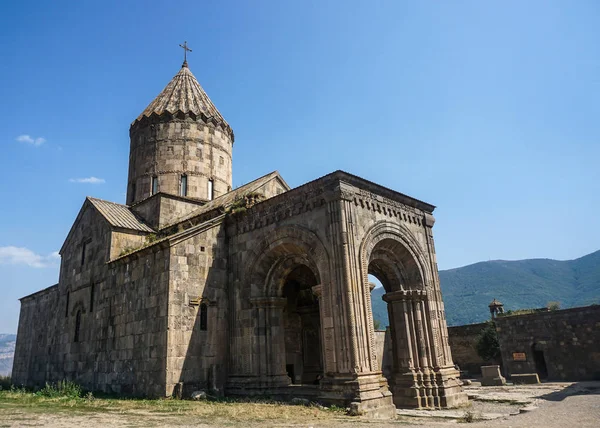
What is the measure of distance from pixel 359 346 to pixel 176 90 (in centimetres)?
1534

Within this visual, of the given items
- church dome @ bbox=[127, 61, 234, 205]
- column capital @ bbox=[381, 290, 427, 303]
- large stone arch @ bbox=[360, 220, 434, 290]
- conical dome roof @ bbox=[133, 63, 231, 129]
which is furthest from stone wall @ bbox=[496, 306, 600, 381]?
conical dome roof @ bbox=[133, 63, 231, 129]

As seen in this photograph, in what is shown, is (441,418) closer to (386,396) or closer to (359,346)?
(386,396)

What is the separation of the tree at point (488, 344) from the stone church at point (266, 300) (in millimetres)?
15615

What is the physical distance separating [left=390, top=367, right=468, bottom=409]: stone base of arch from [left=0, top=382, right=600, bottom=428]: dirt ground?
495mm

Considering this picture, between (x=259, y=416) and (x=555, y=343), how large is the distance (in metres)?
19.0

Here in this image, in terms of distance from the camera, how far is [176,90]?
2030 centimetres

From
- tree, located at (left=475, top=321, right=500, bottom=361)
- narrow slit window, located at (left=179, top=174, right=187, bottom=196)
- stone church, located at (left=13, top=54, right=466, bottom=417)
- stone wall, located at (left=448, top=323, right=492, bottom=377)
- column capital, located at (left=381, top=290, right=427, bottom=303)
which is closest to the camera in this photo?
stone church, located at (left=13, top=54, right=466, bottom=417)

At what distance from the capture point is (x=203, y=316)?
40.8 ft

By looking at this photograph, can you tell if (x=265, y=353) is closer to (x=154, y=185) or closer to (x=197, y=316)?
(x=197, y=316)

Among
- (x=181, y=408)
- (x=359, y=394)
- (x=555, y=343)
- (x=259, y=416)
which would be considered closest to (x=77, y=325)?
(x=181, y=408)

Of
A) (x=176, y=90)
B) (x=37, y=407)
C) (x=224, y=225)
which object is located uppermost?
(x=176, y=90)

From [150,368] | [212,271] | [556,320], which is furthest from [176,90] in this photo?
[556,320]

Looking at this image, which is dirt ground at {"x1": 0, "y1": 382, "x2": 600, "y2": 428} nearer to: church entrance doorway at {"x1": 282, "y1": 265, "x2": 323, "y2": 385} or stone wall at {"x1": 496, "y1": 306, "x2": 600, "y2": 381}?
church entrance doorway at {"x1": 282, "y1": 265, "x2": 323, "y2": 385}

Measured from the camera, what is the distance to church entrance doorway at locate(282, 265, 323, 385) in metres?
15.2
